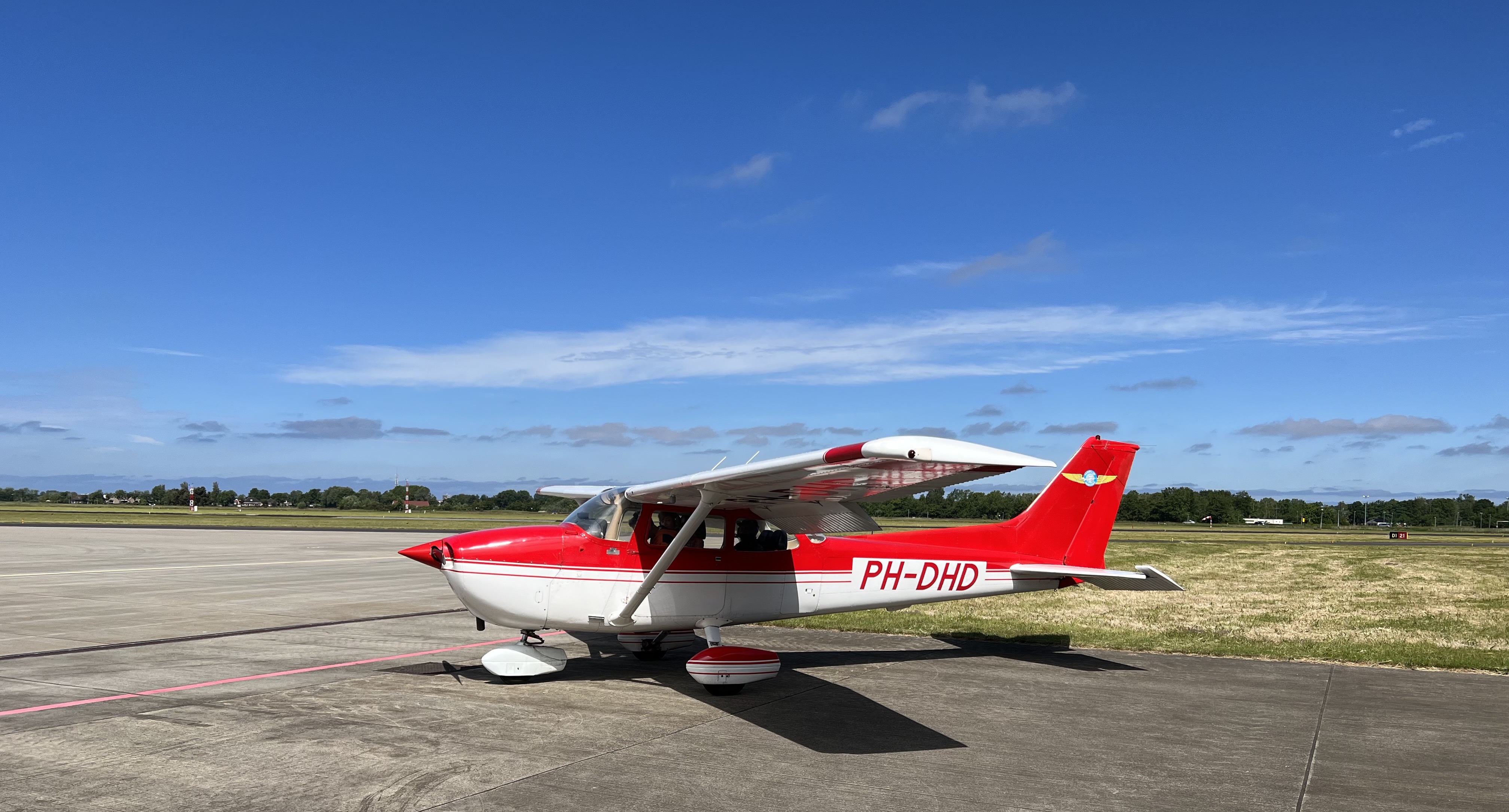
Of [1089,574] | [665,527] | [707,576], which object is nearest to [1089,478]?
[1089,574]

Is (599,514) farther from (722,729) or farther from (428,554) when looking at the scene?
(722,729)

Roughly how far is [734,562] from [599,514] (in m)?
1.52

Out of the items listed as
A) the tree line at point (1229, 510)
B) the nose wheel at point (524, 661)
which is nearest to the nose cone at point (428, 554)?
the nose wheel at point (524, 661)

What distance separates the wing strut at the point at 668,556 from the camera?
28.4ft

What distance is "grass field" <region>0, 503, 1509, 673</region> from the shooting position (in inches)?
478

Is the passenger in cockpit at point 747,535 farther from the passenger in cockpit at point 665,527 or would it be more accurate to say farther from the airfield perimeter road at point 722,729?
the airfield perimeter road at point 722,729

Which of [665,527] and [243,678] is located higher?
[665,527]

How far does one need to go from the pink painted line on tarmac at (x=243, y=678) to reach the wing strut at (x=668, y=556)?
3.08 metres

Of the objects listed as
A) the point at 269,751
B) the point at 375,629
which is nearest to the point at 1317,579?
the point at 375,629

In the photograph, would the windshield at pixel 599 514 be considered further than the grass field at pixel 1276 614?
No

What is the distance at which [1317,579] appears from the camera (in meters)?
23.4

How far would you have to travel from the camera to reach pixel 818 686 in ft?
31.1

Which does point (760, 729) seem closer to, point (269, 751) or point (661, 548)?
point (661, 548)

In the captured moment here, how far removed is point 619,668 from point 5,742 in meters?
5.36
